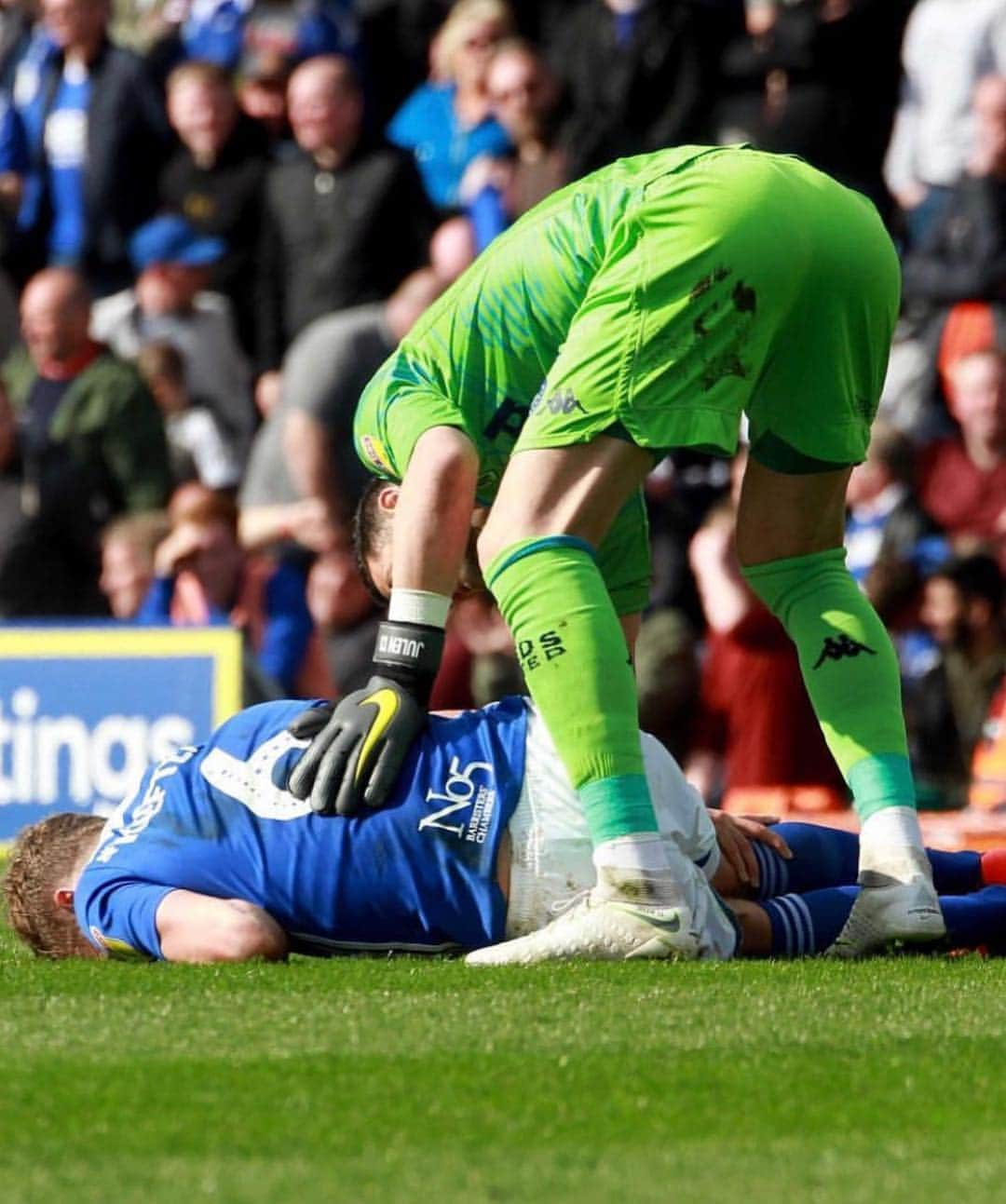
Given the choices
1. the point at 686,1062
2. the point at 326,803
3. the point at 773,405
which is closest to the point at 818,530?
the point at 773,405

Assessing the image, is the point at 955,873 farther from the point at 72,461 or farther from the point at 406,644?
the point at 72,461

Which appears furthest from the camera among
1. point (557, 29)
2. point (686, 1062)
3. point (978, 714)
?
point (557, 29)

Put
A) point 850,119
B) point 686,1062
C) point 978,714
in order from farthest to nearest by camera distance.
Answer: point 850,119
point 978,714
point 686,1062

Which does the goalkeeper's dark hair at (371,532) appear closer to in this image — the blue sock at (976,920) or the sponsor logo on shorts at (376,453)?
the sponsor logo on shorts at (376,453)

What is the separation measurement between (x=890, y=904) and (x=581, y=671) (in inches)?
32.4

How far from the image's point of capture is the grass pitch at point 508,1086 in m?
2.86

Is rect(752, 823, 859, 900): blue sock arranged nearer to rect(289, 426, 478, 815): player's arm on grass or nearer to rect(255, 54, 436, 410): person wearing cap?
rect(289, 426, 478, 815): player's arm on grass

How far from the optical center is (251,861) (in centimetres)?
488

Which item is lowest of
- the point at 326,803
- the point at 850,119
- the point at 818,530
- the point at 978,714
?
the point at 978,714

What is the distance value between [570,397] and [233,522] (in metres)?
5.47

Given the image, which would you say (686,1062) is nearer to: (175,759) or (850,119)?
(175,759)

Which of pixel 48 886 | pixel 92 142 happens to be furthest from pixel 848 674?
pixel 92 142

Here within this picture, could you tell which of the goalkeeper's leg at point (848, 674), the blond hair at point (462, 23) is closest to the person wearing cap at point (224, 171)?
the blond hair at point (462, 23)

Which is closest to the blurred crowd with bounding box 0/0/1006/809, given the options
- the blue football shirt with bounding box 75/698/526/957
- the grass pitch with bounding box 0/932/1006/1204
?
the blue football shirt with bounding box 75/698/526/957
